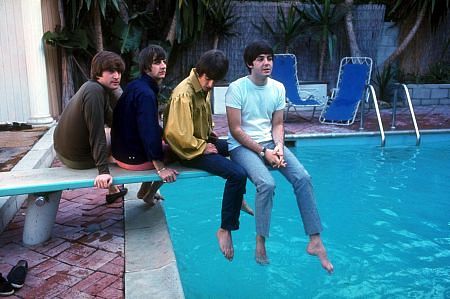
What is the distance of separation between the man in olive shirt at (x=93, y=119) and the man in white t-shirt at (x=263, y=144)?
2.44ft

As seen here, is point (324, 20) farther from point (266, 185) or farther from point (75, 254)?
point (75, 254)

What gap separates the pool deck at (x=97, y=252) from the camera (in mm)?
2152

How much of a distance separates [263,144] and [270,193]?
0.46m

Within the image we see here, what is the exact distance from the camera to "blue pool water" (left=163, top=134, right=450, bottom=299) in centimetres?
296

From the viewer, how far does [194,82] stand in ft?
8.55

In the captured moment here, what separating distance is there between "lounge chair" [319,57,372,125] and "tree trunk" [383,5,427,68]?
92.5 inches

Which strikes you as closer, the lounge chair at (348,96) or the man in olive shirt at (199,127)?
the man in olive shirt at (199,127)

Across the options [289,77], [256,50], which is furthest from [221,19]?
[256,50]

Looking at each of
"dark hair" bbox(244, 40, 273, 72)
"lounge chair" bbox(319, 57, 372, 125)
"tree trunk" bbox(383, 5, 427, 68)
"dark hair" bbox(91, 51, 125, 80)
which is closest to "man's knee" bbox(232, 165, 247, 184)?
"dark hair" bbox(244, 40, 273, 72)

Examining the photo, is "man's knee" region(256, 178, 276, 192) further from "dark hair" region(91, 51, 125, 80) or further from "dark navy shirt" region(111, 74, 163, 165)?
"dark hair" region(91, 51, 125, 80)

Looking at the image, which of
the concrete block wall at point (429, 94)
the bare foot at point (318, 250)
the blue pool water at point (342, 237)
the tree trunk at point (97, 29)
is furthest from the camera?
the concrete block wall at point (429, 94)

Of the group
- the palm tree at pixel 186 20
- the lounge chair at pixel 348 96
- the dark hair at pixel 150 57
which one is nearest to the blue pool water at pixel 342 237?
the dark hair at pixel 150 57

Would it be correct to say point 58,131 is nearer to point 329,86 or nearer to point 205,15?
point 205,15

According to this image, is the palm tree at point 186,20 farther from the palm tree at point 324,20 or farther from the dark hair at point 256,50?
the dark hair at point 256,50
